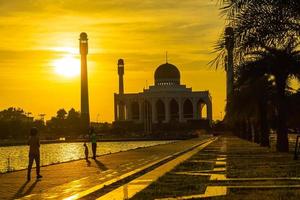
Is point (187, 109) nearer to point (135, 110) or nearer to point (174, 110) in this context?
point (174, 110)

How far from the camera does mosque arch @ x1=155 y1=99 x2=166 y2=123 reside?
190m

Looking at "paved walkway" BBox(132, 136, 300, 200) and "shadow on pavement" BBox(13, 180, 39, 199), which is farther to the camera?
"shadow on pavement" BBox(13, 180, 39, 199)

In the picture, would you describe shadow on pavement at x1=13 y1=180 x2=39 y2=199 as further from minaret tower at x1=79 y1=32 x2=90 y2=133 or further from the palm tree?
minaret tower at x1=79 y1=32 x2=90 y2=133

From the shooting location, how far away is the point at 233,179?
17.2 meters

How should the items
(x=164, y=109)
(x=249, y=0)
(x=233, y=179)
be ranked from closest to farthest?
(x=249, y=0), (x=233, y=179), (x=164, y=109)

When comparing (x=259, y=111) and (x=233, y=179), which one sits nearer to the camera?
(x=233, y=179)

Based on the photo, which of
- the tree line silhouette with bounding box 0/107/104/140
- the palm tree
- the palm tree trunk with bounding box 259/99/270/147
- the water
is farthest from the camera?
the tree line silhouette with bounding box 0/107/104/140

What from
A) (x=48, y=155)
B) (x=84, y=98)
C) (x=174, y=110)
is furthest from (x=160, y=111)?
(x=48, y=155)

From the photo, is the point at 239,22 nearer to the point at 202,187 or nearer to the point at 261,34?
the point at 261,34

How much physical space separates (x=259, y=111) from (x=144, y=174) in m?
25.2

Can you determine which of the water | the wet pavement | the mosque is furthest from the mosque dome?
the wet pavement

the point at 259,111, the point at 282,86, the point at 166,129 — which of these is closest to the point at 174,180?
the point at 282,86

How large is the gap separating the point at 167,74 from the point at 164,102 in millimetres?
9398

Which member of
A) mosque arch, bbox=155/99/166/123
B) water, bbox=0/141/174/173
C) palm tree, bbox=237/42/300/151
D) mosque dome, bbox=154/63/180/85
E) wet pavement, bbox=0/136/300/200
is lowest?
water, bbox=0/141/174/173
